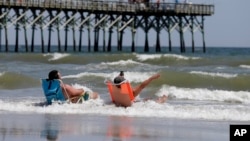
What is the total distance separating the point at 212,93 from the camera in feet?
72.0

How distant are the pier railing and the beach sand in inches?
1389

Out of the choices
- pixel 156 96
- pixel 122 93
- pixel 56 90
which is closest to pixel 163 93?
pixel 156 96

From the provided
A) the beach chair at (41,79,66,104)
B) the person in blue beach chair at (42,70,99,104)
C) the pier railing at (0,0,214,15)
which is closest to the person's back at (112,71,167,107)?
the person in blue beach chair at (42,70,99,104)

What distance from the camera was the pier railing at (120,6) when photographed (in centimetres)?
5091

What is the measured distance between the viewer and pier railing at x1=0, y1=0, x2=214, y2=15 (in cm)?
5091

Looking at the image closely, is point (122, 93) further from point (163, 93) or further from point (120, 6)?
point (120, 6)

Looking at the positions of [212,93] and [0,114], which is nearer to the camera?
[0,114]

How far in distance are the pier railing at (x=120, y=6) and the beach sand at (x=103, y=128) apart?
3527 centimetres

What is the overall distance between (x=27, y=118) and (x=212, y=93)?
8.52m

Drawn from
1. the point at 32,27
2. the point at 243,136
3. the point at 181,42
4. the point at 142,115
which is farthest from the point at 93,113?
the point at 181,42

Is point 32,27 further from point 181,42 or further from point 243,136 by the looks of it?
point 243,136

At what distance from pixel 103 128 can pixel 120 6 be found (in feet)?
140

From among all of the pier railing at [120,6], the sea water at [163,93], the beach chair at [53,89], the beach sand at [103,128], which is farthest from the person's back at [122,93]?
the pier railing at [120,6]

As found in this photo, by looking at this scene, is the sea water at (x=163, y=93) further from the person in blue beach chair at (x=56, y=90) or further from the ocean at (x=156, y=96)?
the person in blue beach chair at (x=56, y=90)
